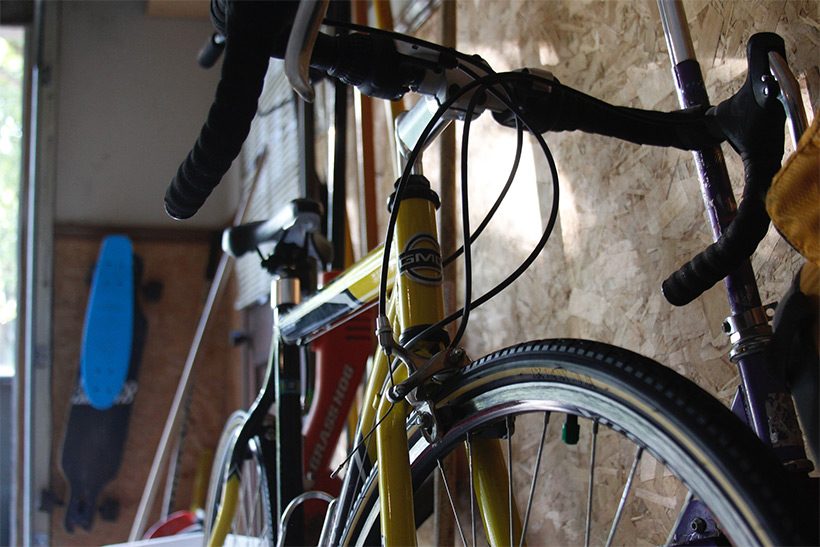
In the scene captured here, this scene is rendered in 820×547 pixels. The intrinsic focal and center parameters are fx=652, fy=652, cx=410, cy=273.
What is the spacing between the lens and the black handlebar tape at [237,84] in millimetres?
486

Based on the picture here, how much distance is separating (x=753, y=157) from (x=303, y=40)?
41 cm

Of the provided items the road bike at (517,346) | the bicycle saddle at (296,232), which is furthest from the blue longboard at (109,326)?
the road bike at (517,346)

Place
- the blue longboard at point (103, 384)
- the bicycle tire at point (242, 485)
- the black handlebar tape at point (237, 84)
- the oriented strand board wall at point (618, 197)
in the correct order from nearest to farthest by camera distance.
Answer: the black handlebar tape at point (237, 84)
the oriented strand board wall at point (618, 197)
the bicycle tire at point (242, 485)
the blue longboard at point (103, 384)

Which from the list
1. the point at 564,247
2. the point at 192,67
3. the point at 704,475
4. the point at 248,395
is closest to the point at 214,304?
the point at 248,395

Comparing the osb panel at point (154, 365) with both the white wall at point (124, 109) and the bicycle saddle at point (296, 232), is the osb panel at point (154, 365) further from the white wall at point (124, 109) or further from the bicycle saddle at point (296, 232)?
the bicycle saddle at point (296, 232)

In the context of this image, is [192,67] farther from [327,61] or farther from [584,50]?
[327,61]

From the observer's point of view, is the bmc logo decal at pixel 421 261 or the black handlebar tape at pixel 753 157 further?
the bmc logo decal at pixel 421 261

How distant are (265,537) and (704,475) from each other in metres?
1.03

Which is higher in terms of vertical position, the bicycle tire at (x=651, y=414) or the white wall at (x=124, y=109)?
the white wall at (x=124, y=109)

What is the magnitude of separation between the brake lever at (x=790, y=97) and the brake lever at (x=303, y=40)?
1.25 feet

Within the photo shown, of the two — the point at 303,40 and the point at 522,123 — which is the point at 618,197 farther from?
the point at 303,40

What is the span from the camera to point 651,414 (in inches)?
17.6

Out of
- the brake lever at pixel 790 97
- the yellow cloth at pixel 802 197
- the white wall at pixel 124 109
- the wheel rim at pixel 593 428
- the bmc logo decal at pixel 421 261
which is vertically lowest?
the wheel rim at pixel 593 428

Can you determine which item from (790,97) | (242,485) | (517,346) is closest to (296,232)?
(242,485)
